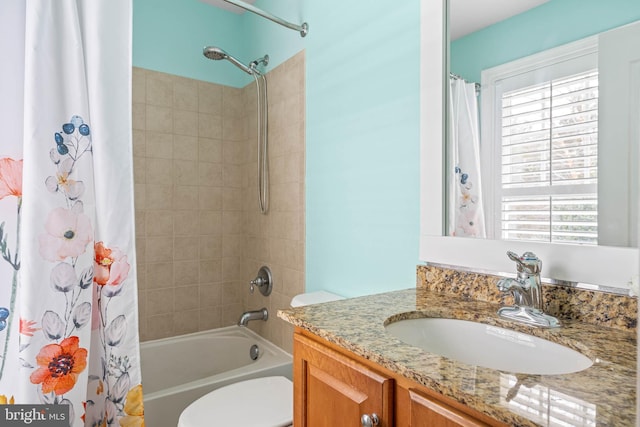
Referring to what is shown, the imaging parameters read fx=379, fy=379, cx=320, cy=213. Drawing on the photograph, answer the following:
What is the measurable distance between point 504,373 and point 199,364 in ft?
6.95

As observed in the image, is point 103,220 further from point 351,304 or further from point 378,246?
point 378,246

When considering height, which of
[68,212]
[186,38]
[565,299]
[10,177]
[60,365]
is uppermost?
[186,38]

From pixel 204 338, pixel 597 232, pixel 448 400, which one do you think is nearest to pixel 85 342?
pixel 448 400

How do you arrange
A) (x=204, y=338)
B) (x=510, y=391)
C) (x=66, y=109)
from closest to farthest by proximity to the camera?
(x=510, y=391), (x=66, y=109), (x=204, y=338)

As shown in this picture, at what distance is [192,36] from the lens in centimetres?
245

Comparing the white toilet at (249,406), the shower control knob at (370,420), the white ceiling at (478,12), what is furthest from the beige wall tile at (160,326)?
the white ceiling at (478,12)

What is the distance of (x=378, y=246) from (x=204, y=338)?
4.85 ft

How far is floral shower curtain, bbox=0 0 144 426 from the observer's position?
111 cm

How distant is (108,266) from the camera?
1.24 m

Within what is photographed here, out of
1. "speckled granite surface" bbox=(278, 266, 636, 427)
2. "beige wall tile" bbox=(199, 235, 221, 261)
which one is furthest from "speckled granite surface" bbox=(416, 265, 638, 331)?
"beige wall tile" bbox=(199, 235, 221, 261)

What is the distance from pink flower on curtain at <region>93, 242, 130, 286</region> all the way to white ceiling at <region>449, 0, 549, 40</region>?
1303mm

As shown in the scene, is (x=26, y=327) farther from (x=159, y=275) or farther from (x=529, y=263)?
(x=529, y=263)

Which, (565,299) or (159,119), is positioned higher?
(159,119)

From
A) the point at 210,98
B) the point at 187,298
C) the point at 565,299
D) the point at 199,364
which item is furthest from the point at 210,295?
the point at 565,299
